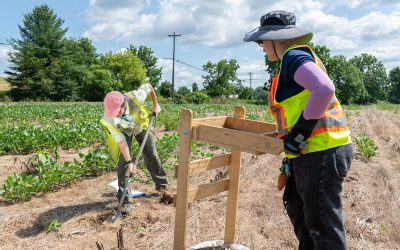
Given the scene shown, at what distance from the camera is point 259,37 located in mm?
2477

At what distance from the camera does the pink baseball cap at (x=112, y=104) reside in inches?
180

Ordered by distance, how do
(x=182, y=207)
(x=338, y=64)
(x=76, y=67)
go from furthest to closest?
(x=338, y=64)
(x=76, y=67)
(x=182, y=207)

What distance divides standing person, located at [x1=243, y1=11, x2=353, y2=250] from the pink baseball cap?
239cm

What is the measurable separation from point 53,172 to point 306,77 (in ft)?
15.6

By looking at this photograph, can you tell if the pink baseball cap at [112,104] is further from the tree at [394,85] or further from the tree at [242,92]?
the tree at [394,85]

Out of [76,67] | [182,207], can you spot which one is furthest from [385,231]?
[76,67]

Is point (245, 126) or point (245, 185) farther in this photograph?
point (245, 185)

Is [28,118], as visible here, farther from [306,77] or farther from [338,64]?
[338,64]

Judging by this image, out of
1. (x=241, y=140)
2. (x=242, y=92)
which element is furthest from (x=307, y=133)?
(x=242, y=92)

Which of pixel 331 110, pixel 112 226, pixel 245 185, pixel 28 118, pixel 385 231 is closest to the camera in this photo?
pixel 331 110

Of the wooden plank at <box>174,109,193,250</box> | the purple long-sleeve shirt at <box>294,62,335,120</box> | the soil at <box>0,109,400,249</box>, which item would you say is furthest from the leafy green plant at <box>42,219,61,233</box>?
the purple long-sleeve shirt at <box>294,62,335,120</box>

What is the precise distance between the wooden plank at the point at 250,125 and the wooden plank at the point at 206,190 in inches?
20.0

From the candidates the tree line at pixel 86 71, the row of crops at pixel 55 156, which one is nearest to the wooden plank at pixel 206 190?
the row of crops at pixel 55 156

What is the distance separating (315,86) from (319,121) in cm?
29
